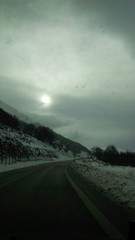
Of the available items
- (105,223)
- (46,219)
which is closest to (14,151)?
(46,219)

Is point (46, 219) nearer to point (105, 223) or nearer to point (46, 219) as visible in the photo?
point (46, 219)

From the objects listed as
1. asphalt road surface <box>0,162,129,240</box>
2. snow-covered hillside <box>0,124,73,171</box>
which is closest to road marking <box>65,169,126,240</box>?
asphalt road surface <box>0,162,129,240</box>

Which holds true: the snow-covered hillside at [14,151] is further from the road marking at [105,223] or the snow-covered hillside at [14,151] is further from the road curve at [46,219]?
the road marking at [105,223]

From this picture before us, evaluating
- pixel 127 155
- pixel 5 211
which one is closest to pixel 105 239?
pixel 5 211

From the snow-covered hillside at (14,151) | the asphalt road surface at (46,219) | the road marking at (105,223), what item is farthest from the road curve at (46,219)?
the snow-covered hillside at (14,151)

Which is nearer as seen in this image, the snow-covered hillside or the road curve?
the road curve

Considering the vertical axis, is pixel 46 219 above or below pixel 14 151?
below

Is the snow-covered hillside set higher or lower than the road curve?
higher

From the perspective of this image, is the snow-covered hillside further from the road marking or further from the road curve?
the road marking

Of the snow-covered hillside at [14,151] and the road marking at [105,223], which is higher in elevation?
the snow-covered hillside at [14,151]

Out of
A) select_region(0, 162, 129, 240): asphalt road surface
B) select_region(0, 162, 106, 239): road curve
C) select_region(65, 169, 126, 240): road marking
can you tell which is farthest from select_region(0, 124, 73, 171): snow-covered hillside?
select_region(65, 169, 126, 240): road marking

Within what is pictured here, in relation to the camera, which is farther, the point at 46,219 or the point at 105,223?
the point at 46,219

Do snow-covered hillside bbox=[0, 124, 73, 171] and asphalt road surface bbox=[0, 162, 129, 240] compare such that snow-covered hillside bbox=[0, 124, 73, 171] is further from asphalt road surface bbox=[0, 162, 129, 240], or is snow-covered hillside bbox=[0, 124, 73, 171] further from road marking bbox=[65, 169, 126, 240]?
road marking bbox=[65, 169, 126, 240]

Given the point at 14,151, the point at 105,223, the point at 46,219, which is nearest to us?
the point at 105,223
